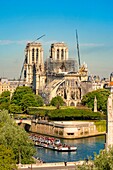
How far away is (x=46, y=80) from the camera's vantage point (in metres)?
110

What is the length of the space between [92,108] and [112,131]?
56925 millimetres

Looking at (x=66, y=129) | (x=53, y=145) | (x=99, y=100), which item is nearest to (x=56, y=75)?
(x=99, y=100)

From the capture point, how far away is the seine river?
154 feet

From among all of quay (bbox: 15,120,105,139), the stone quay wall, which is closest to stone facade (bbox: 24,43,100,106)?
quay (bbox: 15,120,105,139)

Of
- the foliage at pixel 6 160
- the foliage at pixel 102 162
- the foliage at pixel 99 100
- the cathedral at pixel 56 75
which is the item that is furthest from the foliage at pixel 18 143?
the cathedral at pixel 56 75

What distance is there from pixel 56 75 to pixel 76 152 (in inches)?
2255

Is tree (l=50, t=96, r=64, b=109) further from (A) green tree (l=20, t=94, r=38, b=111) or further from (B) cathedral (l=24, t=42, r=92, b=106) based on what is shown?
(A) green tree (l=20, t=94, r=38, b=111)

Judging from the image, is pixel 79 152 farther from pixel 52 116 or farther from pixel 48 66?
pixel 48 66

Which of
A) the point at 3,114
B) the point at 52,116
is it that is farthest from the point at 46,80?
the point at 3,114

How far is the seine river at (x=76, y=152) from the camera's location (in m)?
46.9

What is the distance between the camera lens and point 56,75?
352 ft

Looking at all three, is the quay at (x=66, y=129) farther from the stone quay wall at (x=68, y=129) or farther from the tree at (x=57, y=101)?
the tree at (x=57, y=101)

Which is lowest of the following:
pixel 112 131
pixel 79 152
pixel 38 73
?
pixel 79 152

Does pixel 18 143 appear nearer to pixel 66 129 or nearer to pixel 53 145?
pixel 53 145
